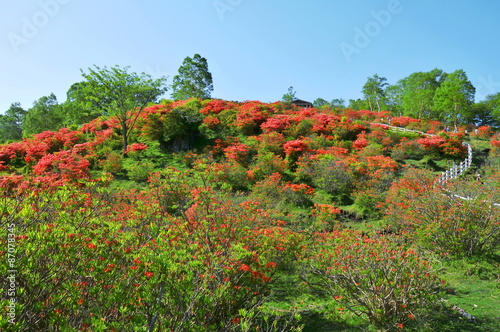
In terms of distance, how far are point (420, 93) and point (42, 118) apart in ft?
164

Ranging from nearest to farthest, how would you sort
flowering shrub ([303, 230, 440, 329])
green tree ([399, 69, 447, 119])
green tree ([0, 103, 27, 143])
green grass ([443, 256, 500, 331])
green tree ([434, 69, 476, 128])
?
flowering shrub ([303, 230, 440, 329])
green grass ([443, 256, 500, 331])
green tree ([434, 69, 476, 128])
green tree ([399, 69, 447, 119])
green tree ([0, 103, 27, 143])

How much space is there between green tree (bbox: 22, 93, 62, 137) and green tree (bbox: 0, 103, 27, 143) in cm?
1422

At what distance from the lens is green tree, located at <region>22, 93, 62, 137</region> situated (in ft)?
108

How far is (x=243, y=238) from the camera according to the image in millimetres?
6043

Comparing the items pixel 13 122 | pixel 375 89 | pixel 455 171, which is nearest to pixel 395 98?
pixel 375 89

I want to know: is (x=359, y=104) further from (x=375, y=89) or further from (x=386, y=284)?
(x=386, y=284)

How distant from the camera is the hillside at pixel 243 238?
366cm

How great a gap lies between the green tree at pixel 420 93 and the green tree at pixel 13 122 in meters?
62.9

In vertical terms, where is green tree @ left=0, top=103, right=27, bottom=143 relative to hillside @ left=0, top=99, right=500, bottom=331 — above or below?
above

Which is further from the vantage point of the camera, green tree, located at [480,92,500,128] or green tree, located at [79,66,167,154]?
green tree, located at [480,92,500,128]

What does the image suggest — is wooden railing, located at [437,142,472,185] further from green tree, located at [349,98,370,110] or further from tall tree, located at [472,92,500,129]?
green tree, located at [349,98,370,110]

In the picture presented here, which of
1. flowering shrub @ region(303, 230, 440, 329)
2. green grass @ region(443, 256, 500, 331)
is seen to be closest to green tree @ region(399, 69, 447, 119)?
green grass @ region(443, 256, 500, 331)

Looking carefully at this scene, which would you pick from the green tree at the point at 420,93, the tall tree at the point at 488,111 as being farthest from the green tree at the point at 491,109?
the green tree at the point at 420,93

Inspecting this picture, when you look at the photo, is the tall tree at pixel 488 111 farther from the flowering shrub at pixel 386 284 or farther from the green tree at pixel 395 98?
the flowering shrub at pixel 386 284
